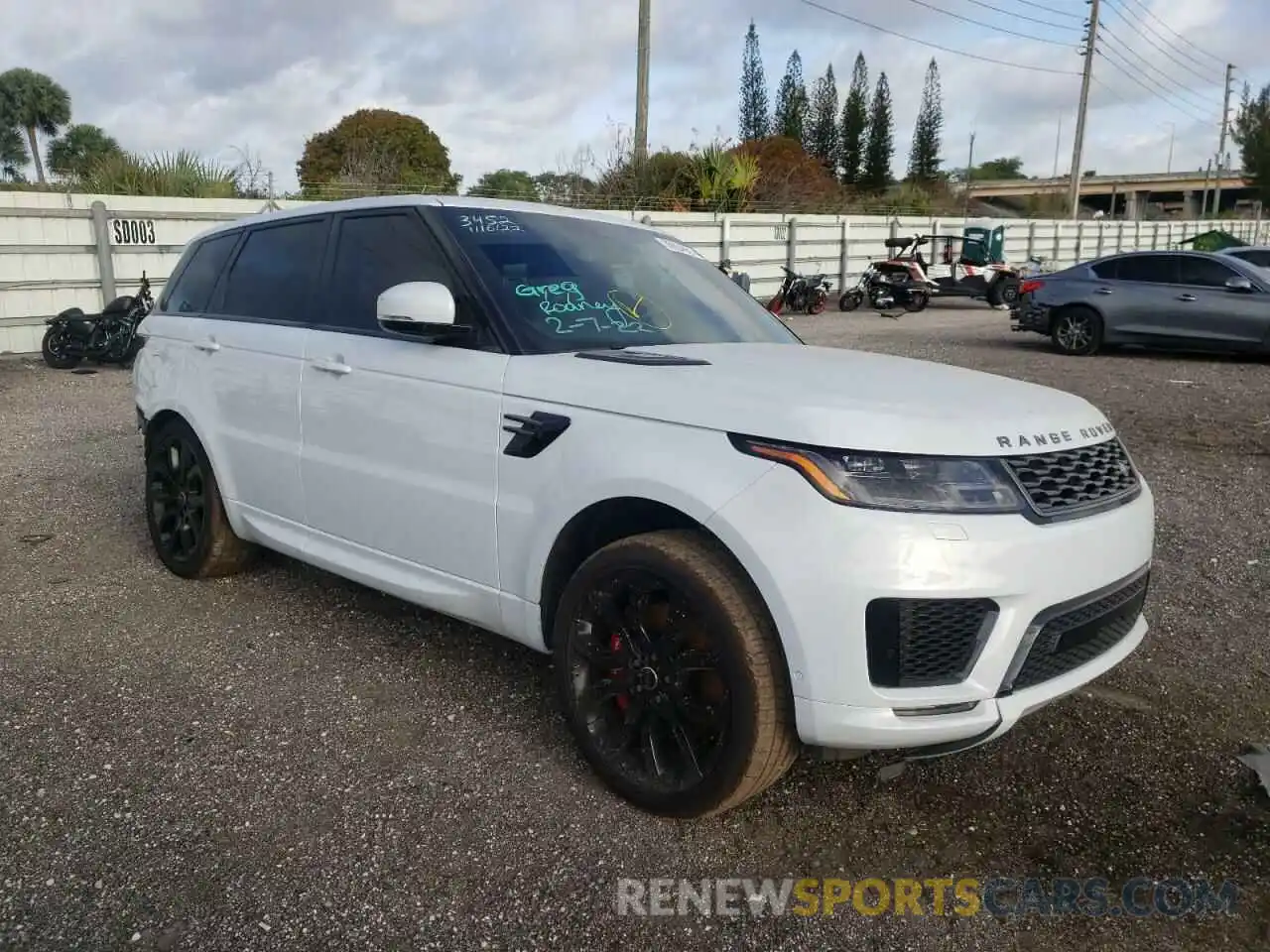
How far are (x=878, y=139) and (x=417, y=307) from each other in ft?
227

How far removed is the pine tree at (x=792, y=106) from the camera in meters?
64.0

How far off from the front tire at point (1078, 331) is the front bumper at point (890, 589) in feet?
Result: 40.6

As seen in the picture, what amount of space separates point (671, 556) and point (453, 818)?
993 millimetres

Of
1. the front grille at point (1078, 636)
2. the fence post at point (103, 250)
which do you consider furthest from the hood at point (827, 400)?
the fence post at point (103, 250)

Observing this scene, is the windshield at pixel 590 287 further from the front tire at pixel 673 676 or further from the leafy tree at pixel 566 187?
the leafy tree at pixel 566 187

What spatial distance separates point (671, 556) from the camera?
2.58 m

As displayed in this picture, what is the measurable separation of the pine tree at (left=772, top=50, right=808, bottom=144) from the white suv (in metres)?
64.2

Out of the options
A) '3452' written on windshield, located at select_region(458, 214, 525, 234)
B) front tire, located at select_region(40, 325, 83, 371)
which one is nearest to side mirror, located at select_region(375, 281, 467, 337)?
'3452' written on windshield, located at select_region(458, 214, 525, 234)

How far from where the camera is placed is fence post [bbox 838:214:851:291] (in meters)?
24.4

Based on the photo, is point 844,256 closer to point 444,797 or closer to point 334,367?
point 334,367

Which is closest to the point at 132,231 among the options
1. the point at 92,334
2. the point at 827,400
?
the point at 92,334

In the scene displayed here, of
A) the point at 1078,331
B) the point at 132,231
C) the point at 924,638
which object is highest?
the point at 132,231

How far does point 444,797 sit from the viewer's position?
2.91 m

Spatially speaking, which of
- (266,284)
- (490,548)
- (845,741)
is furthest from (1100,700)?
(266,284)
